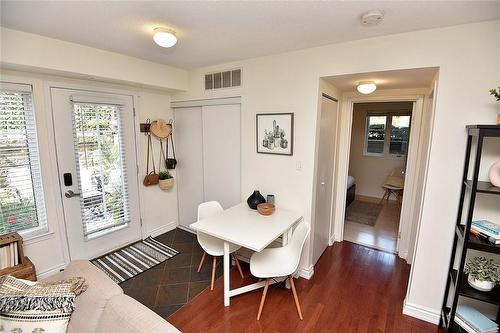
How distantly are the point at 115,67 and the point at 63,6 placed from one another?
1041mm

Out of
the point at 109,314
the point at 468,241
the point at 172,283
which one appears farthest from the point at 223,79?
the point at 468,241

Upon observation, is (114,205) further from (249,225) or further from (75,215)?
(249,225)

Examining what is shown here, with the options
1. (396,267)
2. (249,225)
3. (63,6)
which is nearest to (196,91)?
(63,6)

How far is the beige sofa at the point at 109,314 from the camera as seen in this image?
3.95 ft

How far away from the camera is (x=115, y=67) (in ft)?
8.55

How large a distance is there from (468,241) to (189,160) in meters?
3.15

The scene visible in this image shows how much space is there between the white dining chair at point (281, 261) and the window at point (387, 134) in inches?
156

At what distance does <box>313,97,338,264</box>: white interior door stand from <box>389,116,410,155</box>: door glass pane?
2.77 m

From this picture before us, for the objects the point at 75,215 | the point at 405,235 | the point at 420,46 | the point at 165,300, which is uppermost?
the point at 420,46

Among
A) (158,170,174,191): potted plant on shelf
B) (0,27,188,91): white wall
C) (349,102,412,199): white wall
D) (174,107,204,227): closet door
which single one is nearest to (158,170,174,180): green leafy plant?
(158,170,174,191): potted plant on shelf

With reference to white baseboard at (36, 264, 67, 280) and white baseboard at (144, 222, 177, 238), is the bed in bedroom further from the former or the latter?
white baseboard at (36, 264, 67, 280)

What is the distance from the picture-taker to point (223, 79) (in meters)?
2.97

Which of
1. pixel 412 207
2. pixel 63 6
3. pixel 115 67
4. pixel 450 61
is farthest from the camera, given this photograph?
pixel 412 207

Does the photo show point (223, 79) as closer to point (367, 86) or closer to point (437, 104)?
point (367, 86)
